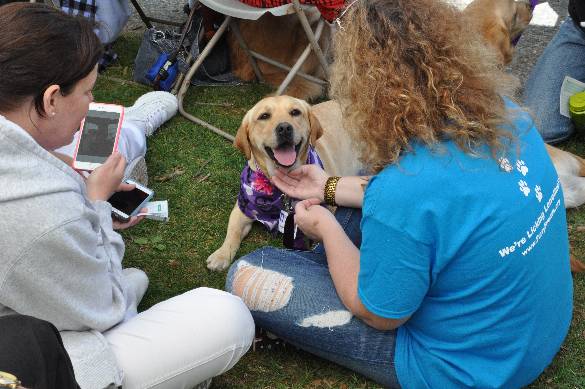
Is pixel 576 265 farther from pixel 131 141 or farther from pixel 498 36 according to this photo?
pixel 131 141

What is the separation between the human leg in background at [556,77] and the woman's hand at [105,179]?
290 centimetres

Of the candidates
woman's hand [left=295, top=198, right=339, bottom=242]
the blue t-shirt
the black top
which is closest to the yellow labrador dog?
woman's hand [left=295, top=198, right=339, bottom=242]

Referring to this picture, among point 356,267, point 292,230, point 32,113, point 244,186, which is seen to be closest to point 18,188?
point 32,113

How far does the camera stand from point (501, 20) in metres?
4.37

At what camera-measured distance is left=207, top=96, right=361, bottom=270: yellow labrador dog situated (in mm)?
3332

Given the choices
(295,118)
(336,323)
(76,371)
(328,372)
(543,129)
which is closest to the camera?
(76,371)

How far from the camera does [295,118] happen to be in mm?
3424

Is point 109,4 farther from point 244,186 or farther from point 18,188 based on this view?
point 18,188

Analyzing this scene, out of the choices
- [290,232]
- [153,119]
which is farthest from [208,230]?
[153,119]

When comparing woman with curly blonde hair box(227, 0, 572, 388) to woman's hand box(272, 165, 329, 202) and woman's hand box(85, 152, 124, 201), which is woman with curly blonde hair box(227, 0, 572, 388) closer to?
woman's hand box(272, 165, 329, 202)

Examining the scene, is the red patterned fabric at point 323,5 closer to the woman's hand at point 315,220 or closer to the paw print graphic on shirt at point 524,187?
the woman's hand at point 315,220

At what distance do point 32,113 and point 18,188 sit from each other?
0.30 m

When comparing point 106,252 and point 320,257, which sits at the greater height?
point 106,252

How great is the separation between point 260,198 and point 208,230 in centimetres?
38
